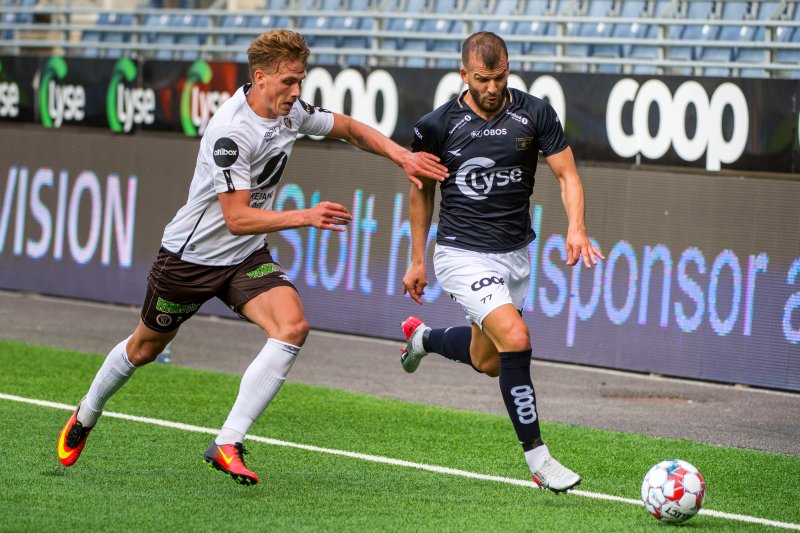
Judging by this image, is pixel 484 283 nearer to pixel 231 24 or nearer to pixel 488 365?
pixel 488 365

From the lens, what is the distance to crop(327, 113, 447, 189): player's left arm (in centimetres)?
716

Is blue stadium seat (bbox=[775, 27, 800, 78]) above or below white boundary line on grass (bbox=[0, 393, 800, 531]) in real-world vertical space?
above

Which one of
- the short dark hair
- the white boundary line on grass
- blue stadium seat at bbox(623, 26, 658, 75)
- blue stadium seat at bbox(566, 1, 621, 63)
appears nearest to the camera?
the white boundary line on grass

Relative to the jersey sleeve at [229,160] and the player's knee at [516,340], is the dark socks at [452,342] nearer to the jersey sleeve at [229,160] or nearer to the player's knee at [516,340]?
the player's knee at [516,340]

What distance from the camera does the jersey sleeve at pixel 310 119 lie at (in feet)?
23.4

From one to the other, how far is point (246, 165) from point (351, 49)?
26.7ft

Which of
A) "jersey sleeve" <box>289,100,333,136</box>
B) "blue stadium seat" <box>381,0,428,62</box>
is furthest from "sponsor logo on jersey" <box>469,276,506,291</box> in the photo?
"blue stadium seat" <box>381,0,428,62</box>

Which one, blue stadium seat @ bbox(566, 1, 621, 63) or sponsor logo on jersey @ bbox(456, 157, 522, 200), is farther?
blue stadium seat @ bbox(566, 1, 621, 63)

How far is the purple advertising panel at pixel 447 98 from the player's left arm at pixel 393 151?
16.3 ft

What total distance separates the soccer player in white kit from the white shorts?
0.48 m

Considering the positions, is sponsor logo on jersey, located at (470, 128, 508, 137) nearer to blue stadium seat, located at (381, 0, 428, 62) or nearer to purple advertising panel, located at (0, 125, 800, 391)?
purple advertising panel, located at (0, 125, 800, 391)

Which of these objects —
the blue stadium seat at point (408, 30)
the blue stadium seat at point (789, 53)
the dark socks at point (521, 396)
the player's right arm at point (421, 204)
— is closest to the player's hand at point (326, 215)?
the player's right arm at point (421, 204)

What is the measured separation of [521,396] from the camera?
22.1ft

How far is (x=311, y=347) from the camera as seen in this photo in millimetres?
13195
